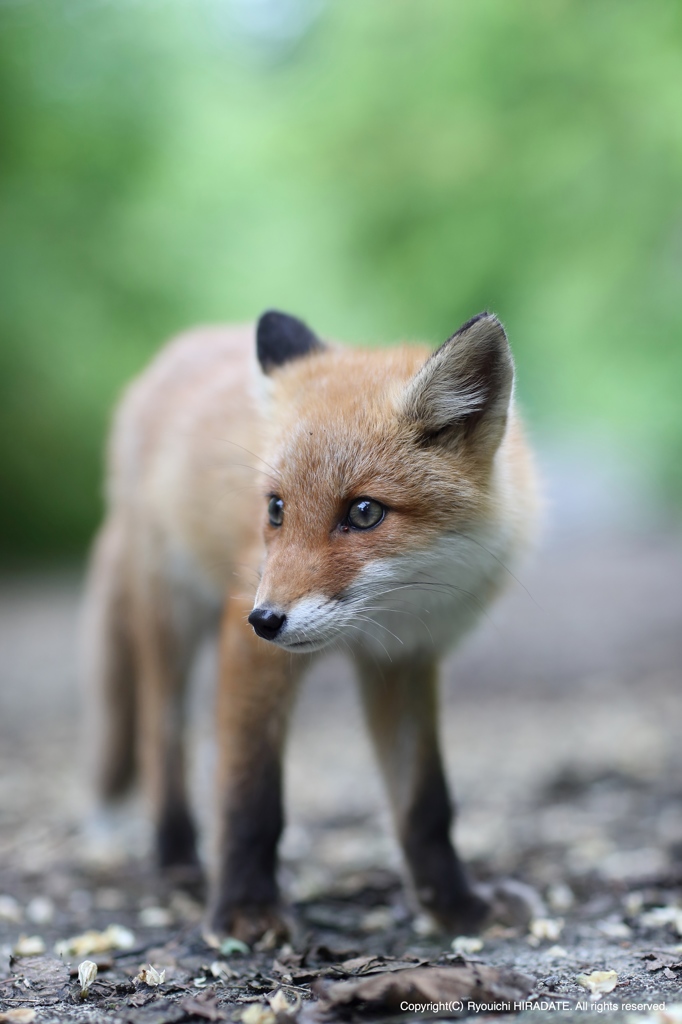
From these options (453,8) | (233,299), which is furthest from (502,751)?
(233,299)

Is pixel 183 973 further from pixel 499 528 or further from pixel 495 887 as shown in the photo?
pixel 499 528

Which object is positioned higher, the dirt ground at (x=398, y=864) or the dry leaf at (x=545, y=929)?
the dirt ground at (x=398, y=864)

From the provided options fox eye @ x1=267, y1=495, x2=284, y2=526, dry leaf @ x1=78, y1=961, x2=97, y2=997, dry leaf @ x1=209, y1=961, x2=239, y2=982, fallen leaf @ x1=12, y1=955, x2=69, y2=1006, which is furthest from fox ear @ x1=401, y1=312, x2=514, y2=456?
fallen leaf @ x1=12, y1=955, x2=69, y2=1006

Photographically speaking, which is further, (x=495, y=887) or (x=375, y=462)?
(x=495, y=887)

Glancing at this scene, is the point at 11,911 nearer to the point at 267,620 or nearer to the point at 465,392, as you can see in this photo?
the point at 267,620

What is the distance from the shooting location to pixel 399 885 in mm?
4602

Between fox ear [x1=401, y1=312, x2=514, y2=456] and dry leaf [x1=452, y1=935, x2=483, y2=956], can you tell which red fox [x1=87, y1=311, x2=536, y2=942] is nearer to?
fox ear [x1=401, y1=312, x2=514, y2=456]

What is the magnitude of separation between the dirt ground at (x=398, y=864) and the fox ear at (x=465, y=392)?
932 mm

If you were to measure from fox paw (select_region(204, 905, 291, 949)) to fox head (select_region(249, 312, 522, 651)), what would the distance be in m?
1.15

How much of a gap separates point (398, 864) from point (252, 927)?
4.02ft

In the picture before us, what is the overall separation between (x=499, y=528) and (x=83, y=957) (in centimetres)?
225

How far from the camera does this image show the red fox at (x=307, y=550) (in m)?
3.29

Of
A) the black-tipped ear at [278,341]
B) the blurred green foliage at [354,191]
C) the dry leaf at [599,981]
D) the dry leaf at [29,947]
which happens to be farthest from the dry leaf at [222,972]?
the blurred green foliage at [354,191]

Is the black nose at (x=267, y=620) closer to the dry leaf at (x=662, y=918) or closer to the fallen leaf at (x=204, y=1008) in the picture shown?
the fallen leaf at (x=204, y=1008)
